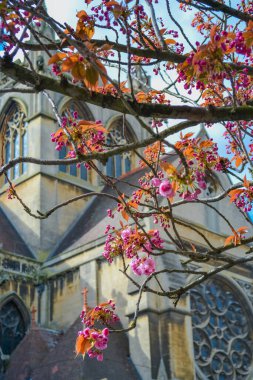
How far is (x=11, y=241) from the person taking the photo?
20797 millimetres

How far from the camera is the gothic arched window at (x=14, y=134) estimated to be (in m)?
23.8

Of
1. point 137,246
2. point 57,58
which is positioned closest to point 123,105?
point 57,58

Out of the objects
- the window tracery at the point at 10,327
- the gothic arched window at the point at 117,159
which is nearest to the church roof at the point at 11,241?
the window tracery at the point at 10,327

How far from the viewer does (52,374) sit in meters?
15.1

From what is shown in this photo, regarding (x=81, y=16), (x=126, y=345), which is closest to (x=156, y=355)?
(x=126, y=345)

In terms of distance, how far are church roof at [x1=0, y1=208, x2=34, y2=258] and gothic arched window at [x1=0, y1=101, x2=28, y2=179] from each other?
92.7 inches

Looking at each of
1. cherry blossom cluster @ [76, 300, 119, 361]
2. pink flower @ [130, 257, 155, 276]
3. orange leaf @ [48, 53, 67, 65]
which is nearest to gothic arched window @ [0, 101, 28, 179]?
pink flower @ [130, 257, 155, 276]

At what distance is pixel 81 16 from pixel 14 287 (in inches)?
558

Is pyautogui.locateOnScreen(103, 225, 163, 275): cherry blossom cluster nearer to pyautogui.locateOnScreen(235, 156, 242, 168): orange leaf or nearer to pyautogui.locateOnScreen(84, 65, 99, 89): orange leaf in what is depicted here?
pyautogui.locateOnScreen(235, 156, 242, 168): orange leaf

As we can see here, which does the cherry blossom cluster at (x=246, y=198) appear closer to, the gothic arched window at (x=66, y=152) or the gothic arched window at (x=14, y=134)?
the gothic arched window at (x=66, y=152)

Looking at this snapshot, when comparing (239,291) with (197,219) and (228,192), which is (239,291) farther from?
(228,192)

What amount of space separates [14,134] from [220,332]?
10.9 meters

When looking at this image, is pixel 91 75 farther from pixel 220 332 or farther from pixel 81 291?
pixel 220 332

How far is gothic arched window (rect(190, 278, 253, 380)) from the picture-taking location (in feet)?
57.7
